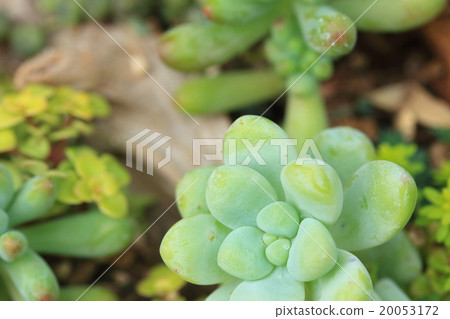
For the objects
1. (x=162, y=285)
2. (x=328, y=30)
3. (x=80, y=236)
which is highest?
(x=328, y=30)

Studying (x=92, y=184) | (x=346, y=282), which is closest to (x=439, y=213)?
(x=346, y=282)

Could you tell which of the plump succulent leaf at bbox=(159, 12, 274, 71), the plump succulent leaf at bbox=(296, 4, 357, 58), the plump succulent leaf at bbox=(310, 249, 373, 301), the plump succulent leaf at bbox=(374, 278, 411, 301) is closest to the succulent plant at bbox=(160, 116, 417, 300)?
the plump succulent leaf at bbox=(310, 249, 373, 301)

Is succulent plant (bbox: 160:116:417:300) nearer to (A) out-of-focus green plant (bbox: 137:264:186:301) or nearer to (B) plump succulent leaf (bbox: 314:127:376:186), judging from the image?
(B) plump succulent leaf (bbox: 314:127:376:186)

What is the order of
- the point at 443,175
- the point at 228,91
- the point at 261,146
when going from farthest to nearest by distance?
1. the point at 228,91
2. the point at 443,175
3. the point at 261,146

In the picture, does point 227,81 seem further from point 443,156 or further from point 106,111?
point 443,156

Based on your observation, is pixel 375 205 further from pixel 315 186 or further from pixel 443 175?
pixel 443 175

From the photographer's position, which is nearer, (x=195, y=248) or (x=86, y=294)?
(x=195, y=248)
